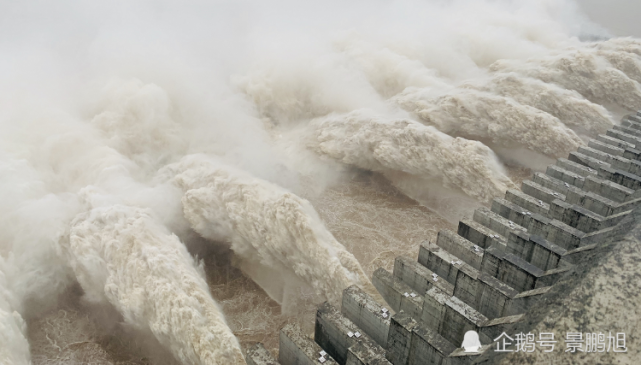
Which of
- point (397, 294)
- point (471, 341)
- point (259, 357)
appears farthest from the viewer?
point (397, 294)

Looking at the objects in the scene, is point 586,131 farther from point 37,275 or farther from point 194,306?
point 37,275

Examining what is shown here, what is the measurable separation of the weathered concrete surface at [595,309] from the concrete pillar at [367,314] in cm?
293

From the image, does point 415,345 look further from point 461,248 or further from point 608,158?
point 608,158

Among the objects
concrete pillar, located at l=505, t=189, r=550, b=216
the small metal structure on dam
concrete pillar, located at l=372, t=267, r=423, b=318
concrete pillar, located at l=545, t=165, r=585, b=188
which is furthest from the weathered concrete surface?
concrete pillar, located at l=545, t=165, r=585, b=188

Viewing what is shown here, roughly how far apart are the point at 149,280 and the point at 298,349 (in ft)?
12.1

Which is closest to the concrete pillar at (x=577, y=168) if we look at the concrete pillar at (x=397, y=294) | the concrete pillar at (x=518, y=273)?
the concrete pillar at (x=518, y=273)

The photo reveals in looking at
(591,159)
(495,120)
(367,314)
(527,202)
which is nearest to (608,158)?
(591,159)

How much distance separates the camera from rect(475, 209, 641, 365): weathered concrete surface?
13.6 feet

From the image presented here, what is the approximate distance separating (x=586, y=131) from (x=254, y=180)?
1282 cm

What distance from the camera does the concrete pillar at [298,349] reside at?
690cm

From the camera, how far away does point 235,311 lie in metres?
10.3

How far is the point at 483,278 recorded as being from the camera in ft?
28.4

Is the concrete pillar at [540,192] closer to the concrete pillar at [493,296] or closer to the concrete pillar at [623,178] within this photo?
the concrete pillar at [623,178]

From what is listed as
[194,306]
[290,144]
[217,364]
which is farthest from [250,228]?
[290,144]
